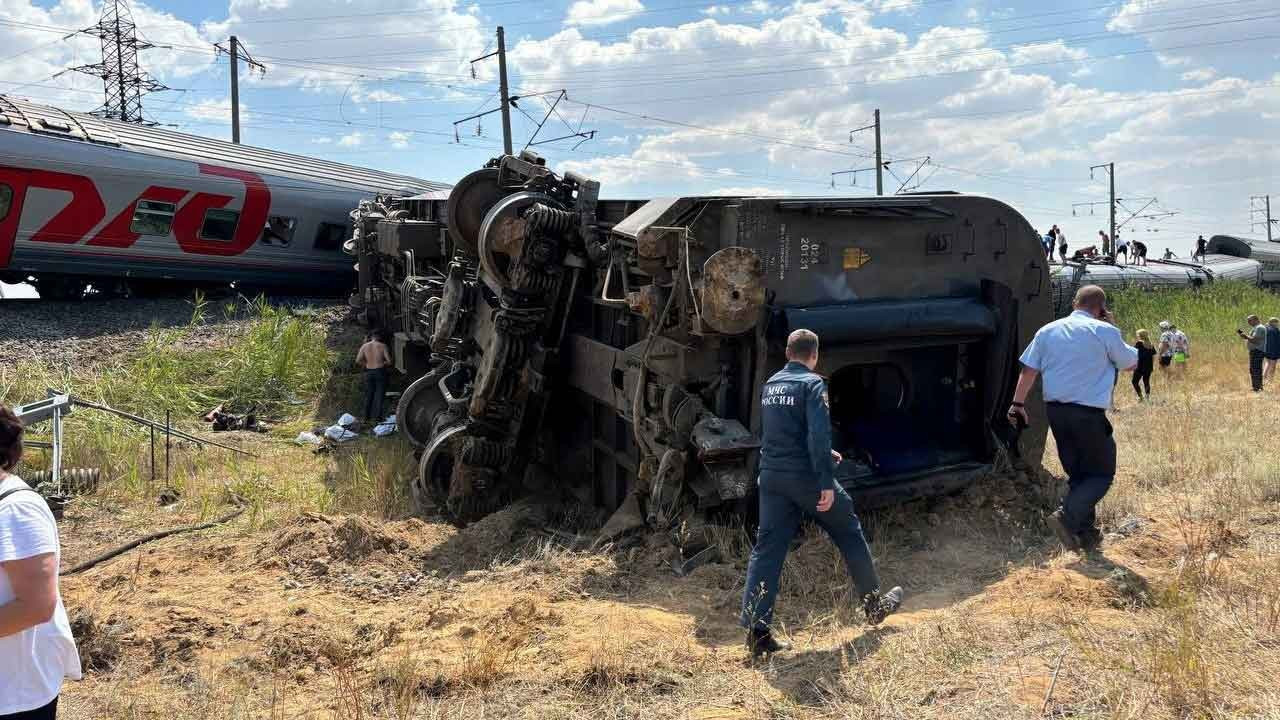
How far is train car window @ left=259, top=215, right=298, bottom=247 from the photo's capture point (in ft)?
59.6

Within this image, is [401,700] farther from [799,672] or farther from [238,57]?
[238,57]

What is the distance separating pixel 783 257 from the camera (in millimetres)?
6332

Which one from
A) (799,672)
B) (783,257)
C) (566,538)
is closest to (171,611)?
(566,538)

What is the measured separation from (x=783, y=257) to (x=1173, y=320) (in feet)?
68.7

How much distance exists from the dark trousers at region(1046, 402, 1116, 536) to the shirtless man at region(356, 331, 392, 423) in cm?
964

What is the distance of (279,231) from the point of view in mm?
18469

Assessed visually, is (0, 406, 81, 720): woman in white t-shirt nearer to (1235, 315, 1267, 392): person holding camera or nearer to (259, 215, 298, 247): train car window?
(259, 215, 298, 247): train car window

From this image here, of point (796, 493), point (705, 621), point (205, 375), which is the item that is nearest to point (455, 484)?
point (705, 621)

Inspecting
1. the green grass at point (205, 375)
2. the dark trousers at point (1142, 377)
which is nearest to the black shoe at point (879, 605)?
the green grass at point (205, 375)

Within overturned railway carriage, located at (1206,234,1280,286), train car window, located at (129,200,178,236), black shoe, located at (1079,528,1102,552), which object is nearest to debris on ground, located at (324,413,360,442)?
train car window, located at (129,200,178,236)

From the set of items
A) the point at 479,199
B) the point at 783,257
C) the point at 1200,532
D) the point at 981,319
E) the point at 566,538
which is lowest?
the point at 566,538

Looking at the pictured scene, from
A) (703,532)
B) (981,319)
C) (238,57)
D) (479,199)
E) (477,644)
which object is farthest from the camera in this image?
(238,57)

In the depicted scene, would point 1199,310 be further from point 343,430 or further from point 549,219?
point 549,219

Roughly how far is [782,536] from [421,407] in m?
6.32
